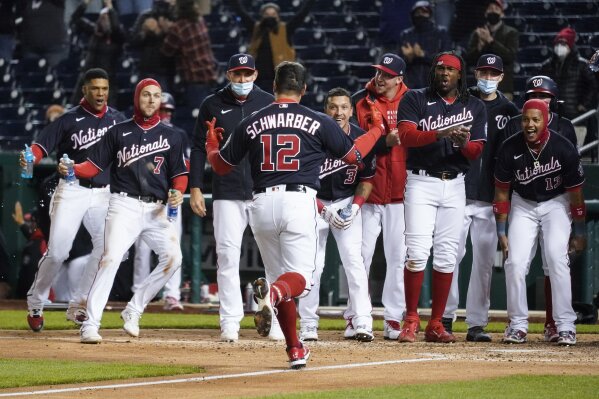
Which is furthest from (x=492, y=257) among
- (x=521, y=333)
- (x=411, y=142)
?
(x=411, y=142)

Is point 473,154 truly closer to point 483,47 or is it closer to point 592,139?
point 592,139

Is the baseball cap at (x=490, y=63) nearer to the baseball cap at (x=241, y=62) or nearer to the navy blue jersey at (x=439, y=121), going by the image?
the navy blue jersey at (x=439, y=121)

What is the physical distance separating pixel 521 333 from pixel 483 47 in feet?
21.3

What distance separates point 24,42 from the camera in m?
19.7

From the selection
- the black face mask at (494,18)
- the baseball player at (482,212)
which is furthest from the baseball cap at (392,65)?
the black face mask at (494,18)

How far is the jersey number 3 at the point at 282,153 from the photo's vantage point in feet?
22.4

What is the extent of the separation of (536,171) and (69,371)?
147 inches

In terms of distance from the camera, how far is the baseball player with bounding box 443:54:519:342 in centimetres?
916

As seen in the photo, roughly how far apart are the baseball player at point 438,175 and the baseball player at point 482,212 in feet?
1.23

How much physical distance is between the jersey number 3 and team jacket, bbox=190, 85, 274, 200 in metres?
1.90

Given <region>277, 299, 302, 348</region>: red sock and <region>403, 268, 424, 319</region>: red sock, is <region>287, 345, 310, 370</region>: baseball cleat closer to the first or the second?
<region>277, 299, 302, 348</region>: red sock

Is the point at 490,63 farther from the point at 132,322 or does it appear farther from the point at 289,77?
the point at 132,322

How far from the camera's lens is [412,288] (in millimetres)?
8883

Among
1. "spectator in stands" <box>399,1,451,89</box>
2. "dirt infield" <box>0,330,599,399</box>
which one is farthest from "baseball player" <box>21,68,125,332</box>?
"spectator in stands" <box>399,1,451,89</box>
